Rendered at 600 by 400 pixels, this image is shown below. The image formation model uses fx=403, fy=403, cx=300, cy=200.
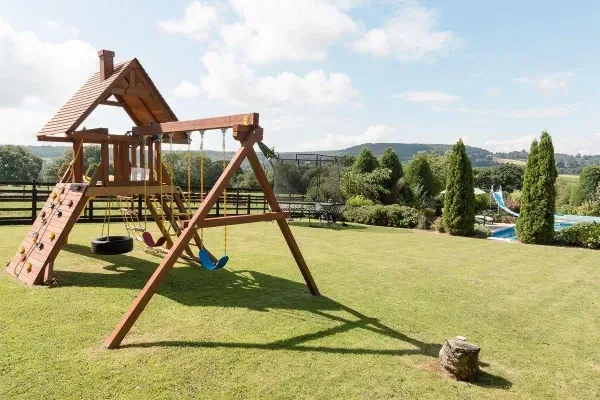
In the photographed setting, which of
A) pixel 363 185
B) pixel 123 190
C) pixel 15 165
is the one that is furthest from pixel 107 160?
pixel 15 165

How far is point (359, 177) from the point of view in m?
19.7

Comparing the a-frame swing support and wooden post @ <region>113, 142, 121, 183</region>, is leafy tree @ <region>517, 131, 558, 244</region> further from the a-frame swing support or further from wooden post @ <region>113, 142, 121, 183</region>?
wooden post @ <region>113, 142, 121, 183</region>

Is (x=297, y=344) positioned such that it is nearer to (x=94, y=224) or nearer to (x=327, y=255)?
(x=327, y=255)

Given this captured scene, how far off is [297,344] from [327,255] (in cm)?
506

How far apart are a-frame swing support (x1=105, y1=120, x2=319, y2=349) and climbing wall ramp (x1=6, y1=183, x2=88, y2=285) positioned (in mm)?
1754

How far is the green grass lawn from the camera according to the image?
3414 mm

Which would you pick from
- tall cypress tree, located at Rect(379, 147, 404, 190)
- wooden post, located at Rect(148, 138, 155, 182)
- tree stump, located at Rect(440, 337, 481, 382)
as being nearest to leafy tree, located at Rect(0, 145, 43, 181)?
tall cypress tree, located at Rect(379, 147, 404, 190)

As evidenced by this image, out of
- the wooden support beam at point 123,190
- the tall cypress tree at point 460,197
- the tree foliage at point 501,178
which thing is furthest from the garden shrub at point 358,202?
the tree foliage at point 501,178

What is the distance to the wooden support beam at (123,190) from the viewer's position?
21.6ft

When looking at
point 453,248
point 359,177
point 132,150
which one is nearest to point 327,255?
point 453,248

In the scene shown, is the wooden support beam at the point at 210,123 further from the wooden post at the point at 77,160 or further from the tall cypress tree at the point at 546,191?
the tall cypress tree at the point at 546,191

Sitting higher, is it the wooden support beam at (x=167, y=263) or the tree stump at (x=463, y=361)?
the wooden support beam at (x=167, y=263)

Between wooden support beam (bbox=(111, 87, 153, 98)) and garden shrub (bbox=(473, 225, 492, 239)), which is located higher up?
wooden support beam (bbox=(111, 87, 153, 98))

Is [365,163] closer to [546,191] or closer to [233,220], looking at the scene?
[546,191]
